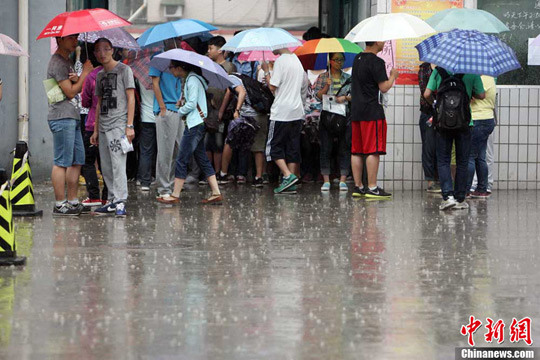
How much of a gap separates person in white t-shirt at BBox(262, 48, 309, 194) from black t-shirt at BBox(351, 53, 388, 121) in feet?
3.84

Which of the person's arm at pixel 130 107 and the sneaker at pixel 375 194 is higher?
the person's arm at pixel 130 107

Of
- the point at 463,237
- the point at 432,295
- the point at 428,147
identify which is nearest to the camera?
the point at 432,295

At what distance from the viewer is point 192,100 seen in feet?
41.5

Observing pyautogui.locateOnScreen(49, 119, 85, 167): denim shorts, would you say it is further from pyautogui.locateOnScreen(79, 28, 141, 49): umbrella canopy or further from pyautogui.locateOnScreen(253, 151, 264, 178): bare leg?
pyautogui.locateOnScreen(253, 151, 264, 178): bare leg

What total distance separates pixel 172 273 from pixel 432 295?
202 cm

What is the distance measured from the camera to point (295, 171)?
15570mm

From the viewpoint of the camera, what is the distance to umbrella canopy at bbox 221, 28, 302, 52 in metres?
14.5

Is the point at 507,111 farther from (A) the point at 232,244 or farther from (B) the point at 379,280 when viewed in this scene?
(B) the point at 379,280

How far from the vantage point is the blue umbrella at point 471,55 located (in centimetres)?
1194

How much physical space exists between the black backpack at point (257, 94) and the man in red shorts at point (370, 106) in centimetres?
221

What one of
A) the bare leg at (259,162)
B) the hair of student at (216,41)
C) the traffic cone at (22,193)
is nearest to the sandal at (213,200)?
the traffic cone at (22,193)

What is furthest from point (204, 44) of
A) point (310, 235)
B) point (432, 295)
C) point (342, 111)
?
point (432, 295)

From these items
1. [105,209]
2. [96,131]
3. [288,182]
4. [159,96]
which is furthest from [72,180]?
[288,182]

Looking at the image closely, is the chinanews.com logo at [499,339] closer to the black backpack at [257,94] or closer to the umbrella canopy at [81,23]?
the umbrella canopy at [81,23]
